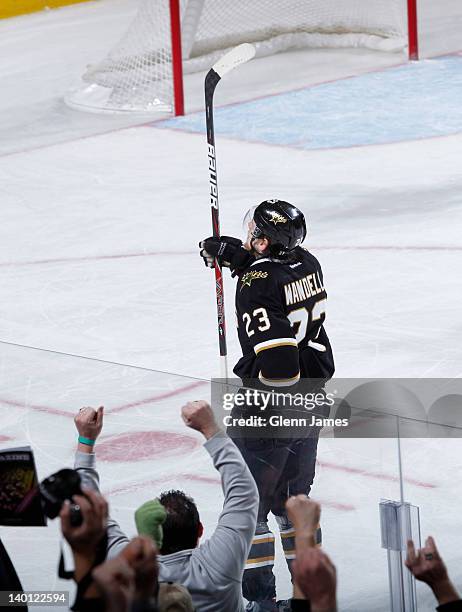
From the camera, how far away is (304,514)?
3.11m

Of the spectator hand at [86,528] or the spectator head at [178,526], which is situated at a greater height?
the spectator head at [178,526]

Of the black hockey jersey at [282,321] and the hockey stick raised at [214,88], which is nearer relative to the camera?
the black hockey jersey at [282,321]

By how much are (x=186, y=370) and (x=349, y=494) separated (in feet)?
9.72

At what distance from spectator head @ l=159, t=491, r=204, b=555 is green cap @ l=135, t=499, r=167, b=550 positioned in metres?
0.09

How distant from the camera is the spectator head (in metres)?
3.38

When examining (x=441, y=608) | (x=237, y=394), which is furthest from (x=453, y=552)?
(x=441, y=608)

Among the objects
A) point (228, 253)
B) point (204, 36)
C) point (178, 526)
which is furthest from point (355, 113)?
point (178, 526)

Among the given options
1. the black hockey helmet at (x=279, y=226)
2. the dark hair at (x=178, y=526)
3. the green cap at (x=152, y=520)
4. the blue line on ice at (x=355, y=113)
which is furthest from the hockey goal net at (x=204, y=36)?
the green cap at (x=152, y=520)

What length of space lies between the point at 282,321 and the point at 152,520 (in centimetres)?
112

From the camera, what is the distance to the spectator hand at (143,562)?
2492mm

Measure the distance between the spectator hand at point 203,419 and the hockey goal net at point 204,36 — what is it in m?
9.32

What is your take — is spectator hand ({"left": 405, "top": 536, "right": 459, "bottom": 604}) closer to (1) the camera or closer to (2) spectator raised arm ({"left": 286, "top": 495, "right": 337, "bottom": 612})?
(2) spectator raised arm ({"left": 286, "top": 495, "right": 337, "bottom": 612})

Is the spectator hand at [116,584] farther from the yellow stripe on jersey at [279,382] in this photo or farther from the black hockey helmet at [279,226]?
the black hockey helmet at [279,226]

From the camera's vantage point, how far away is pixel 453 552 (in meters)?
4.09
